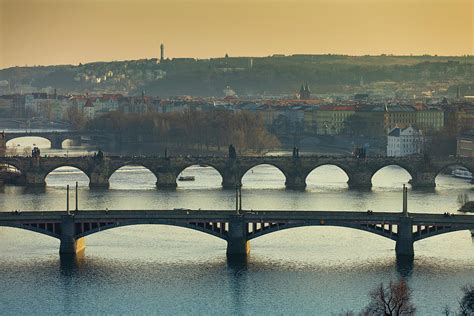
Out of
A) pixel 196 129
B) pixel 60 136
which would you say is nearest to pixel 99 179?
pixel 196 129

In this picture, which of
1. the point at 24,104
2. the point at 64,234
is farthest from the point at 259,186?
the point at 24,104

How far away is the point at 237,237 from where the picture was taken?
4891 centimetres

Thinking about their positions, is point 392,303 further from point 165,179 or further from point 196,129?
point 196,129

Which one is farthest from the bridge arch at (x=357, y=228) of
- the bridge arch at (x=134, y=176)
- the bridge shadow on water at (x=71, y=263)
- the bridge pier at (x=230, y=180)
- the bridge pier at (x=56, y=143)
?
the bridge pier at (x=56, y=143)

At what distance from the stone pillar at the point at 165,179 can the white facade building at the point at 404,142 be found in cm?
1436

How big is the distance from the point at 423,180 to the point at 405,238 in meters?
21.6

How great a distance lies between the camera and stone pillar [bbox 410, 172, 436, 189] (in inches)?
2736

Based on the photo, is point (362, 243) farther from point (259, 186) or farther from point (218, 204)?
point (259, 186)

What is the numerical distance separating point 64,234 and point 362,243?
7889 mm

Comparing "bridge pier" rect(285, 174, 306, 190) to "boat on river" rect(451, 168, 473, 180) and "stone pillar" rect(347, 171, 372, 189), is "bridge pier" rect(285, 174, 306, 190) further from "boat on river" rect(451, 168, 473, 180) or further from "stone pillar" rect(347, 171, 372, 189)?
"boat on river" rect(451, 168, 473, 180)

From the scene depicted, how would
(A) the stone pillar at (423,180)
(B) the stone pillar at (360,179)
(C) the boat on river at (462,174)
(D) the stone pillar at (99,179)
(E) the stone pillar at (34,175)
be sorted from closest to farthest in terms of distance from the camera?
(A) the stone pillar at (423,180) < (B) the stone pillar at (360,179) < (D) the stone pillar at (99,179) < (E) the stone pillar at (34,175) < (C) the boat on river at (462,174)

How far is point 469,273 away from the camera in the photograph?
46.4 m

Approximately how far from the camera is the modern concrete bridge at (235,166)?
232 feet

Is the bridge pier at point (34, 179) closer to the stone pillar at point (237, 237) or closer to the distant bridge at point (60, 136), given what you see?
the stone pillar at point (237, 237)
